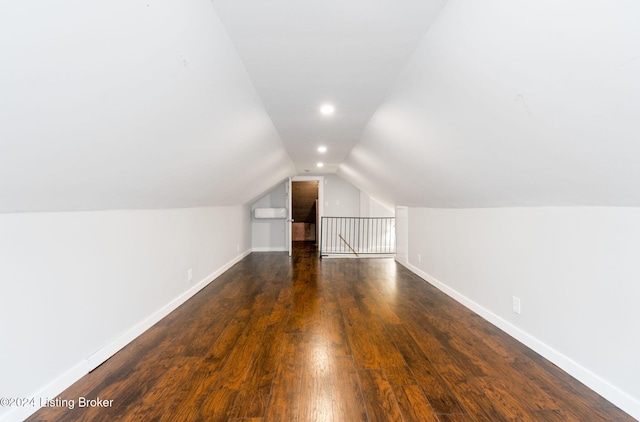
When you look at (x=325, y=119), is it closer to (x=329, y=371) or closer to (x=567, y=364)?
(x=329, y=371)

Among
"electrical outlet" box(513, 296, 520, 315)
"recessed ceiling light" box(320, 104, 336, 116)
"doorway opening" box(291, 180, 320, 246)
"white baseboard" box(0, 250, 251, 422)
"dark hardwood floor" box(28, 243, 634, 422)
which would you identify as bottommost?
"dark hardwood floor" box(28, 243, 634, 422)

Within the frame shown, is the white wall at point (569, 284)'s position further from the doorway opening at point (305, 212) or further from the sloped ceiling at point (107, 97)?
the doorway opening at point (305, 212)

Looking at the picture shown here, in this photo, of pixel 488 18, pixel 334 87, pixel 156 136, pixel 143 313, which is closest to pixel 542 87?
pixel 488 18

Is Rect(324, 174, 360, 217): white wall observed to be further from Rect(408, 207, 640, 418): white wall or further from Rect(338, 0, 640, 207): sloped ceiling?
Rect(338, 0, 640, 207): sloped ceiling

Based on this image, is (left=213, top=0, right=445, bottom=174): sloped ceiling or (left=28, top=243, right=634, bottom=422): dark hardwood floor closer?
(left=213, top=0, right=445, bottom=174): sloped ceiling

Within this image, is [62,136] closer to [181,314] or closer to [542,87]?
[542,87]

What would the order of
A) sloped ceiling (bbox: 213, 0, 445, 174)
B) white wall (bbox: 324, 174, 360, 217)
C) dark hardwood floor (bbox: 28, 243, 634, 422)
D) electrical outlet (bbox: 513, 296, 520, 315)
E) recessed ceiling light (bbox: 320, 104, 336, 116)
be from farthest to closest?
white wall (bbox: 324, 174, 360, 217)
recessed ceiling light (bbox: 320, 104, 336, 116)
electrical outlet (bbox: 513, 296, 520, 315)
dark hardwood floor (bbox: 28, 243, 634, 422)
sloped ceiling (bbox: 213, 0, 445, 174)

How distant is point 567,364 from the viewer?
2.13 m

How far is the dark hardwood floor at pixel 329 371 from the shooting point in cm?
172

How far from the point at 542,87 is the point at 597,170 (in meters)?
0.59

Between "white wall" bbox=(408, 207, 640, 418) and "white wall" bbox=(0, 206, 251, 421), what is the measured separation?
10.4ft

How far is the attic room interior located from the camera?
1.26m

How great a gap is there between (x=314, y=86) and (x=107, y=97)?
60.3 inches

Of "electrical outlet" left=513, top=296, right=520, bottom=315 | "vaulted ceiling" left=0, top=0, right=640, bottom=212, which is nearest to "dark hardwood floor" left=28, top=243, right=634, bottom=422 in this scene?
"electrical outlet" left=513, top=296, right=520, bottom=315
